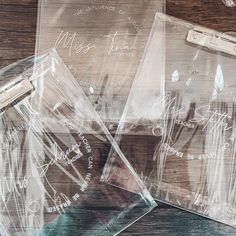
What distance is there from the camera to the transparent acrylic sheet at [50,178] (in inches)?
Answer: 38.6

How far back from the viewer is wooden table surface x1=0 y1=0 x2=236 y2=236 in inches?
38.8

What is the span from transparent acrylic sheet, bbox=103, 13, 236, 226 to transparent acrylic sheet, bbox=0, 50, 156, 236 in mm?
28

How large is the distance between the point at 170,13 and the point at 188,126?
0.17m

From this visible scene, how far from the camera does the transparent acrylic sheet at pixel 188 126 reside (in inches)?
A: 38.8

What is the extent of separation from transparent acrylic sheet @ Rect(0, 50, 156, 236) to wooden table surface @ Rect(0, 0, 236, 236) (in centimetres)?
2

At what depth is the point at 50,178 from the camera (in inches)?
38.6

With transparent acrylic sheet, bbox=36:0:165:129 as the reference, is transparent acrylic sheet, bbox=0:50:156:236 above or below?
below

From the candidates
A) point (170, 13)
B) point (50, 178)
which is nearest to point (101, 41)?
point (170, 13)

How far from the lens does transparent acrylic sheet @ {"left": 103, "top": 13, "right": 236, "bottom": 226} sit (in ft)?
3.23

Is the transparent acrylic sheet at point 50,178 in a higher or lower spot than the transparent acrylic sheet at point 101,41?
lower

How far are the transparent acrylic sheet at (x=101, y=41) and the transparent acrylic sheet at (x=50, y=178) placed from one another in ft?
0.17

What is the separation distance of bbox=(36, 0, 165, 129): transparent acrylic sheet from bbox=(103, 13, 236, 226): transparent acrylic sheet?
23 millimetres

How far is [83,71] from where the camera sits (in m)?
1.00

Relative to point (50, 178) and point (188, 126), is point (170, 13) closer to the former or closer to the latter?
point (188, 126)
